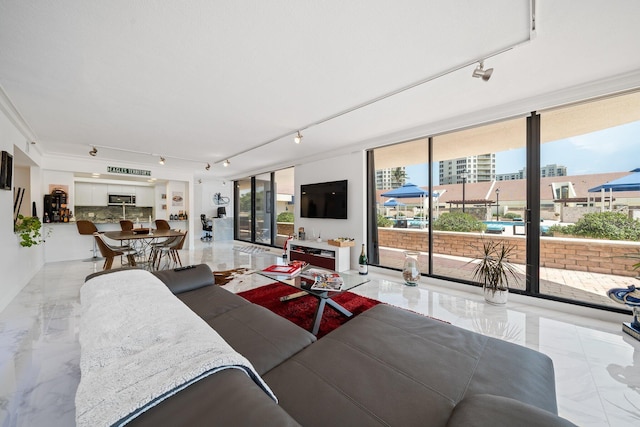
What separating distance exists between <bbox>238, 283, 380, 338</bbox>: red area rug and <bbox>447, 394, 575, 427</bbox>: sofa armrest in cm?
171

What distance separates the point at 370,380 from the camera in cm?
112

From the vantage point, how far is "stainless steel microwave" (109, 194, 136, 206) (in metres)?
7.57

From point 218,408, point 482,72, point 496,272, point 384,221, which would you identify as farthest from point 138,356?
point 384,221

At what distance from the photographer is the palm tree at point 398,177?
15.4 feet

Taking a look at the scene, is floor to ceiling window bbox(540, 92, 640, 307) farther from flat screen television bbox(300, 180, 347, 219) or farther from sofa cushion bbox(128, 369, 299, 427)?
sofa cushion bbox(128, 369, 299, 427)

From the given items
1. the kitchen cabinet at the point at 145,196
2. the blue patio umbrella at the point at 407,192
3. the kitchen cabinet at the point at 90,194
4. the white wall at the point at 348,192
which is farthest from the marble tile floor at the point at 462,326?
the kitchen cabinet at the point at 145,196

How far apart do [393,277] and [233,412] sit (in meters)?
4.19

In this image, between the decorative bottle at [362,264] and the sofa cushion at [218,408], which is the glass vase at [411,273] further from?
the sofa cushion at [218,408]

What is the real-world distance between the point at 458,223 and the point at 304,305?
2.88 m

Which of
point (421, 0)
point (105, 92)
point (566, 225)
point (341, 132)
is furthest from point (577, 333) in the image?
point (105, 92)

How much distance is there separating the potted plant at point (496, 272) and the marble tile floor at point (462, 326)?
0.51ft

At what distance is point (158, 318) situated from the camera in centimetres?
124

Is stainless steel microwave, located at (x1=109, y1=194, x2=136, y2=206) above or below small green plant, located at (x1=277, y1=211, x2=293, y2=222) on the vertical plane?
above

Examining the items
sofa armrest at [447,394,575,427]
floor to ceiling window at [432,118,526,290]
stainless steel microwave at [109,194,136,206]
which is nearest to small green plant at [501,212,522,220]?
floor to ceiling window at [432,118,526,290]
